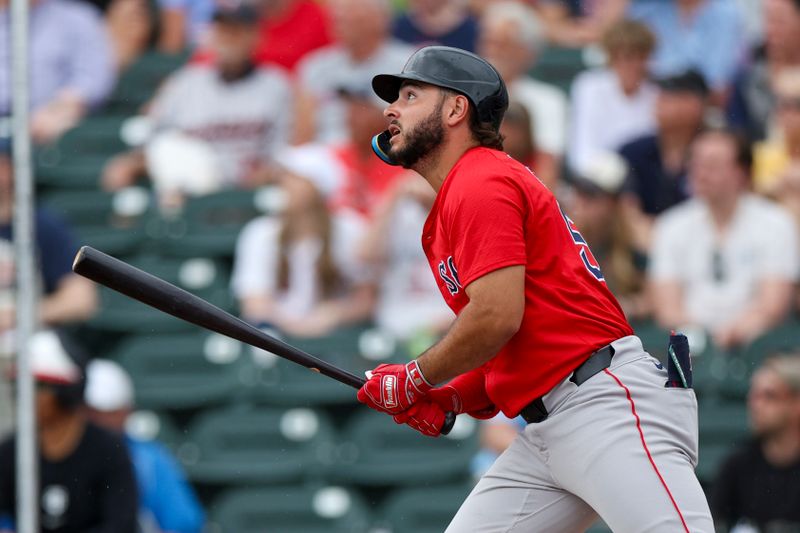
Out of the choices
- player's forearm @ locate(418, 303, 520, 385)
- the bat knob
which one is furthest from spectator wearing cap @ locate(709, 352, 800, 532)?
player's forearm @ locate(418, 303, 520, 385)

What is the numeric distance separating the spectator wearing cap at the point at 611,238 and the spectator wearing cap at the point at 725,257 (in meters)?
0.09

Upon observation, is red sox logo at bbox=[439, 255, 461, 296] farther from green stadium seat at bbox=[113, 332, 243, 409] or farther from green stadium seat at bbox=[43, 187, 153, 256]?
green stadium seat at bbox=[43, 187, 153, 256]

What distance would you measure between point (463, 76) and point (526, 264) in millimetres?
504

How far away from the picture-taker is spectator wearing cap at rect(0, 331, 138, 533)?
5945mm

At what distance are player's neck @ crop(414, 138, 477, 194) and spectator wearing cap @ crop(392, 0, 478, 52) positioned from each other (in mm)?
4270

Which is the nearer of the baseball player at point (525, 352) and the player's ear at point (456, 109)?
the baseball player at point (525, 352)

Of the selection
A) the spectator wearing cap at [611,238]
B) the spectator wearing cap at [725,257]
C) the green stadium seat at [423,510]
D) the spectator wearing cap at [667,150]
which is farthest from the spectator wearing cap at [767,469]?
the spectator wearing cap at [667,150]

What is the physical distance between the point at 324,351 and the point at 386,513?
843 mm

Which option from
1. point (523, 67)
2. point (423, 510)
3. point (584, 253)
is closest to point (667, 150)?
point (523, 67)

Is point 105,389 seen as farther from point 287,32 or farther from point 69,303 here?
point 287,32

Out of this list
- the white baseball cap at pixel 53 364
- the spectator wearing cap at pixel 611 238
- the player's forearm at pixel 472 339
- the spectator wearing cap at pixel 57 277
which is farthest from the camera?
the spectator wearing cap at pixel 57 277

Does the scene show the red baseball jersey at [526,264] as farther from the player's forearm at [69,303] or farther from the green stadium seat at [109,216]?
the green stadium seat at [109,216]

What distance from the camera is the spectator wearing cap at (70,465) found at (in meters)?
5.95

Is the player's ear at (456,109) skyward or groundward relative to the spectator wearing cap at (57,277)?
skyward
